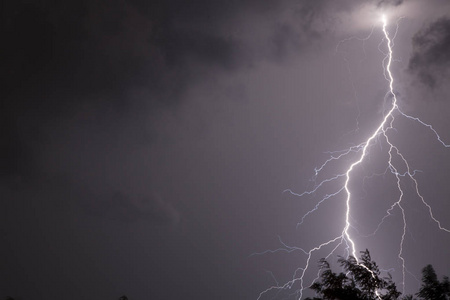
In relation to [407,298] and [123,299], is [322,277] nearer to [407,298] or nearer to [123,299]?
[407,298]

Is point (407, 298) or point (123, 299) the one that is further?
point (123, 299)

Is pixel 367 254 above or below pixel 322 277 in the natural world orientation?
above

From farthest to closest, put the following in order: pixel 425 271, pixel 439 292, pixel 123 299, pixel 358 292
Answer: pixel 123 299 → pixel 425 271 → pixel 439 292 → pixel 358 292

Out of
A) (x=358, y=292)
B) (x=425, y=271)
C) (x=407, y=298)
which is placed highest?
(x=425, y=271)

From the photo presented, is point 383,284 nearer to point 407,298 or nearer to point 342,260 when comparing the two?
point 342,260

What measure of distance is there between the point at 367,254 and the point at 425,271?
409cm

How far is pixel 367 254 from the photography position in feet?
10.7

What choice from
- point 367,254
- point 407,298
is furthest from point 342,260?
point 407,298

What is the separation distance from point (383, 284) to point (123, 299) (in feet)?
25.7

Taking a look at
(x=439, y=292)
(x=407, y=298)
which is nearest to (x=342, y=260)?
(x=407, y=298)

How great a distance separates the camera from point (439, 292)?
Result: 3.71 m

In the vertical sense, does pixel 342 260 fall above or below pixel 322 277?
above

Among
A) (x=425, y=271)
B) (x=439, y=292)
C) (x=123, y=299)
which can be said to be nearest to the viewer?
(x=439, y=292)

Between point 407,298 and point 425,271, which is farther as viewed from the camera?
point 425,271
